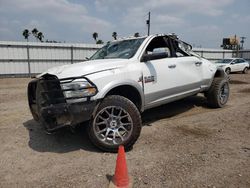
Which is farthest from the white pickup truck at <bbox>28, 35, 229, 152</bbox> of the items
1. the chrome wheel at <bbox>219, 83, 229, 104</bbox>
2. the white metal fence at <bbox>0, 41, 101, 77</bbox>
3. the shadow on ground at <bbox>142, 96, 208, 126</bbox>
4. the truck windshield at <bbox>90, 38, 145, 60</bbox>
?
the white metal fence at <bbox>0, 41, 101, 77</bbox>

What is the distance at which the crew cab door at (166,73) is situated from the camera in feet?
15.6

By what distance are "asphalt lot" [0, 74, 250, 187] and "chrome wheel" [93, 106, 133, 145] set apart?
0.26 metres

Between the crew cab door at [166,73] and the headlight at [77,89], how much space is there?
3.88 ft

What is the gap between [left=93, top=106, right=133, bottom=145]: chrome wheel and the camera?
401 cm

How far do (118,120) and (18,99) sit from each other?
600 cm

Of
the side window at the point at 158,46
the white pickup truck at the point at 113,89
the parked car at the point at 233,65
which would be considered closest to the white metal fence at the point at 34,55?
the parked car at the point at 233,65

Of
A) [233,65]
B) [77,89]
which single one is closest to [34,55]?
[233,65]

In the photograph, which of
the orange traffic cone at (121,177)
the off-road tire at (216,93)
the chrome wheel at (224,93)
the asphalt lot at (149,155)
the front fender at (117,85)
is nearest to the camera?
the orange traffic cone at (121,177)

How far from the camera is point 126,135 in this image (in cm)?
407

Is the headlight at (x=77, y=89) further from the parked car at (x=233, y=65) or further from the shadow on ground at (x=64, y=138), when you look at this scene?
the parked car at (x=233, y=65)

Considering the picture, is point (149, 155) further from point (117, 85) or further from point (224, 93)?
point (224, 93)

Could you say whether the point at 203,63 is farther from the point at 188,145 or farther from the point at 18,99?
the point at 18,99

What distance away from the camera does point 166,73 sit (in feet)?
16.7

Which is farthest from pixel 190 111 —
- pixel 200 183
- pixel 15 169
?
pixel 15 169
